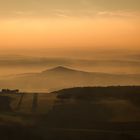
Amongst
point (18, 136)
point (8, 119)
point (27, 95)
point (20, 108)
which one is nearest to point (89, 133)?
point (18, 136)

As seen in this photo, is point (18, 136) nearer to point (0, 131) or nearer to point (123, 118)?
point (0, 131)

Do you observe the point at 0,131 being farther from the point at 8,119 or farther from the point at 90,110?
the point at 90,110

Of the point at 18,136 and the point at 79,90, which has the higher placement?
the point at 79,90

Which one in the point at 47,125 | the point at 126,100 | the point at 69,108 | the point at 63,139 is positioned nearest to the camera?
the point at 63,139

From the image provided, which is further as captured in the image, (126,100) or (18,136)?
(126,100)

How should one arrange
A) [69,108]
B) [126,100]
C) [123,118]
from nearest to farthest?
[123,118], [69,108], [126,100]

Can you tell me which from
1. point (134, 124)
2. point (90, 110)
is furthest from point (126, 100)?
point (134, 124)
